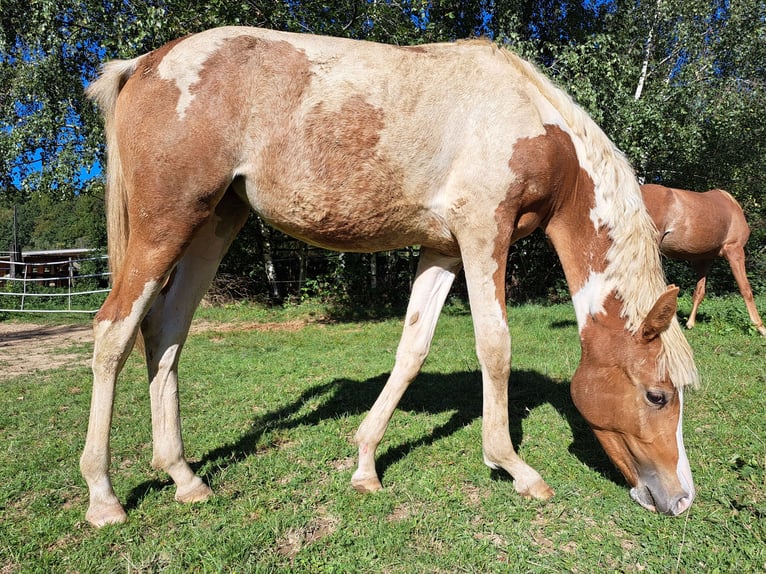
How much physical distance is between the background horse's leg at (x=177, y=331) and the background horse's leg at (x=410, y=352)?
925 mm

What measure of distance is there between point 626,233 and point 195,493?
2.83m

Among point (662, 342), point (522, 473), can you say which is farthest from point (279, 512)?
point (662, 342)

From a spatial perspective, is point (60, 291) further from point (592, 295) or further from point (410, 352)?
point (592, 295)

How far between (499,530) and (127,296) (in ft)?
7.21

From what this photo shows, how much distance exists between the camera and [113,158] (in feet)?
8.55

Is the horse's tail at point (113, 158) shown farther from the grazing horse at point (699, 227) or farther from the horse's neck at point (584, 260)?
the grazing horse at point (699, 227)

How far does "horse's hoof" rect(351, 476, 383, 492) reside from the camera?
2.65 m

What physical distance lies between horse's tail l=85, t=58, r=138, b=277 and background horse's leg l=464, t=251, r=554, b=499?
2006 mm

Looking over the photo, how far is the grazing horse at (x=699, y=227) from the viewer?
6547 millimetres

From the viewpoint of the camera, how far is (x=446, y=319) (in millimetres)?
9453

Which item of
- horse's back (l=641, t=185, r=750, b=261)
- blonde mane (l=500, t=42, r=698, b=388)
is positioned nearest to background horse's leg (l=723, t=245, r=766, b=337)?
horse's back (l=641, t=185, r=750, b=261)

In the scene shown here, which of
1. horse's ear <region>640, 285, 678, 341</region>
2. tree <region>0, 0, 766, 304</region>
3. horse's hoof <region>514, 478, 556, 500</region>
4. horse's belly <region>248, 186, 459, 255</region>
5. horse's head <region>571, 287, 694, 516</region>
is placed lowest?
horse's hoof <region>514, 478, 556, 500</region>

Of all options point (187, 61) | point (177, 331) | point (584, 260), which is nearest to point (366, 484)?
point (177, 331)

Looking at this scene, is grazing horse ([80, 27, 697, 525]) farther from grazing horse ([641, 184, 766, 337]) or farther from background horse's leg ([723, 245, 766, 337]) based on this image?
background horse's leg ([723, 245, 766, 337])
